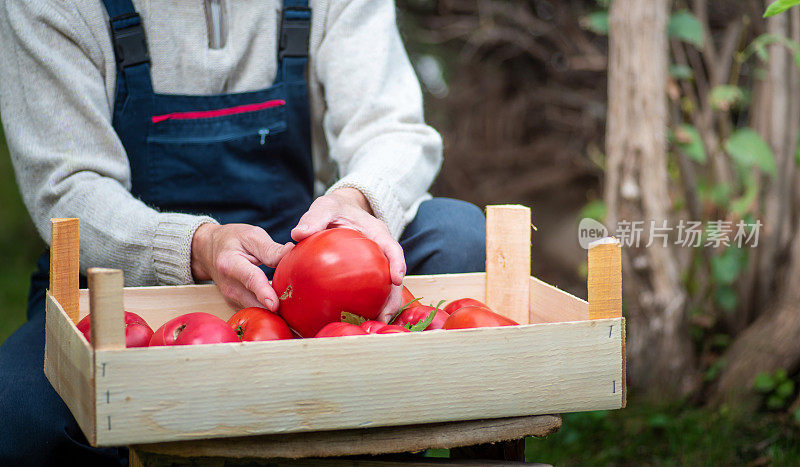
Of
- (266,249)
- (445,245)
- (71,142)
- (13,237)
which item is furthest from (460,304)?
(13,237)

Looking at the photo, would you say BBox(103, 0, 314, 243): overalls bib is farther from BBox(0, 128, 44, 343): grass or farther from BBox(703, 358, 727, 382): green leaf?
BBox(0, 128, 44, 343): grass

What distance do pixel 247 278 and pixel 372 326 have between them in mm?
222

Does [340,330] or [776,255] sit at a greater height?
[340,330]

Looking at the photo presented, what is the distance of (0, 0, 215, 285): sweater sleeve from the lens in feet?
4.61

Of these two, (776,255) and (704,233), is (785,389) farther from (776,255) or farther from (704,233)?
(704,233)

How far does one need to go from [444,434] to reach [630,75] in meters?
1.84

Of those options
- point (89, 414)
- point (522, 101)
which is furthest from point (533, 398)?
point (522, 101)

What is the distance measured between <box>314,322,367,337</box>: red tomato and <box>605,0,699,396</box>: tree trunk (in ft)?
5.59

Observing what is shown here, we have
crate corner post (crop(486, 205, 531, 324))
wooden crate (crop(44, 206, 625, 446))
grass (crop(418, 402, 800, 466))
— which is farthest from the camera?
grass (crop(418, 402, 800, 466))

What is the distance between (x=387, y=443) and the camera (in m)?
1.02

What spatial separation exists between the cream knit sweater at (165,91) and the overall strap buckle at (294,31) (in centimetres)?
2

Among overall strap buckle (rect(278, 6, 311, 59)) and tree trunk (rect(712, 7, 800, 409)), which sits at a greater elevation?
overall strap buckle (rect(278, 6, 311, 59))

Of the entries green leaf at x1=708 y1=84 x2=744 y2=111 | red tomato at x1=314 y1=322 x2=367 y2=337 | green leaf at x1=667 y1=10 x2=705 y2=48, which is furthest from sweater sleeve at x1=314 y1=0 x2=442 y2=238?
green leaf at x1=708 y1=84 x2=744 y2=111

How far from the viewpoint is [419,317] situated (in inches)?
49.9
